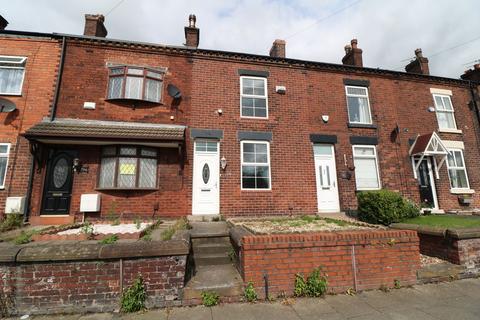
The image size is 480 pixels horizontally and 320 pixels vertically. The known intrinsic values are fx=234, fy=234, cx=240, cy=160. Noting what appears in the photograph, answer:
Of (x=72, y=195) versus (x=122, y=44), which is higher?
(x=122, y=44)

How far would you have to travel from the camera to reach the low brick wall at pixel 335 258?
160 inches

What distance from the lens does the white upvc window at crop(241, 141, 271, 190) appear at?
9086mm

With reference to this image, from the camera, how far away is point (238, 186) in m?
8.89

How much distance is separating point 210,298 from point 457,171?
13321 millimetres

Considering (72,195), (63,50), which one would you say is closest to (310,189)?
(72,195)

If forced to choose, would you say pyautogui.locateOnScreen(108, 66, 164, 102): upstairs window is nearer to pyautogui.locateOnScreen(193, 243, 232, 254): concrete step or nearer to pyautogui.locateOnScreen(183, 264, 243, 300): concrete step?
pyautogui.locateOnScreen(193, 243, 232, 254): concrete step

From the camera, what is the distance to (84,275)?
3.70 meters

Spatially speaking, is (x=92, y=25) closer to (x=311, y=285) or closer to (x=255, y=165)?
(x=255, y=165)

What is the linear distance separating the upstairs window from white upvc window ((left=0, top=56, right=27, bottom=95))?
2968 millimetres

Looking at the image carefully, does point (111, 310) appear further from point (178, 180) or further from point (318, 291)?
point (178, 180)

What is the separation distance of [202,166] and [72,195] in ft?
14.5

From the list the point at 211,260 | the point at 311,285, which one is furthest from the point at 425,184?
the point at 211,260

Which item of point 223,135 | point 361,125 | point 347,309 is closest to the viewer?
point 347,309

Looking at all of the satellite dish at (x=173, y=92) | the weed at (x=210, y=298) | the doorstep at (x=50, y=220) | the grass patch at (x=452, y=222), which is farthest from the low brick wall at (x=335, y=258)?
the satellite dish at (x=173, y=92)
